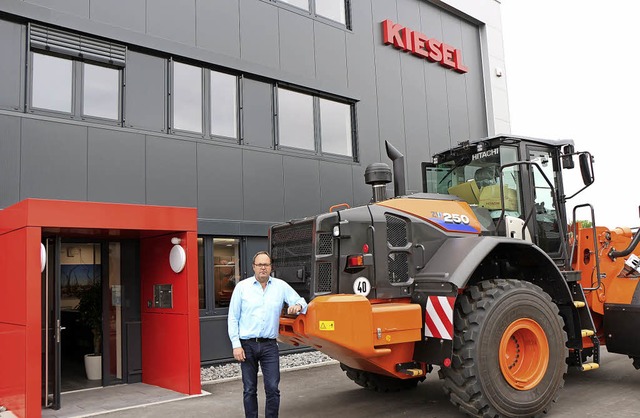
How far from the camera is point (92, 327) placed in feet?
28.6

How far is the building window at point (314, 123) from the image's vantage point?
1090cm

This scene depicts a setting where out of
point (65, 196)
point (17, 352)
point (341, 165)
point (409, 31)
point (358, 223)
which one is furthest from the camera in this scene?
point (409, 31)

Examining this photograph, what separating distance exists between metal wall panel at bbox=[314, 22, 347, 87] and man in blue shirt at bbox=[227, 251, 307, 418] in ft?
23.0

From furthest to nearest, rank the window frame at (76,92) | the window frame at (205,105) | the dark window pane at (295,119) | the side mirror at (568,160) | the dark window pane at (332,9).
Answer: the dark window pane at (332,9) → the dark window pane at (295,119) → the window frame at (205,105) → the window frame at (76,92) → the side mirror at (568,160)

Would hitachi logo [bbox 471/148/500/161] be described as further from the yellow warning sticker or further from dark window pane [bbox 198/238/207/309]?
dark window pane [bbox 198/238/207/309]

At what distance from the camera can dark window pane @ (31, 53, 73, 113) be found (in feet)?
26.5

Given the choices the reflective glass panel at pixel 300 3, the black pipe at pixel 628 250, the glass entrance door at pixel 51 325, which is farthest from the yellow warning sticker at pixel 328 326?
the reflective glass panel at pixel 300 3

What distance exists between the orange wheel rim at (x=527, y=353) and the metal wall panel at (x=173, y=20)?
6.99m

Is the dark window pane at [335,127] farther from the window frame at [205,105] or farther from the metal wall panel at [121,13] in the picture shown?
the metal wall panel at [121,13]

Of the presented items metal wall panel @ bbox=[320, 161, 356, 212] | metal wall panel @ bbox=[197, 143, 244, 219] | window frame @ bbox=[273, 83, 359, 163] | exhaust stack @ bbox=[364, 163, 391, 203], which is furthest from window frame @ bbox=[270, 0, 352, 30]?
exhaust stack @ bbox=[364, 163, 391, 203]

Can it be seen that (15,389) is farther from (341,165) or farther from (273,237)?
(341,165)

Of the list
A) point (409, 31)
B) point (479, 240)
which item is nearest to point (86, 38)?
point (479, 240)

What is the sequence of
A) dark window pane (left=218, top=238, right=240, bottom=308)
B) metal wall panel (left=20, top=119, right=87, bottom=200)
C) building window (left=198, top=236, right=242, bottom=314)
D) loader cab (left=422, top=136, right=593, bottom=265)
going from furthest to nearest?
dark window pane (left=218, top=238, right=240, bottom=308)
building window (left=198, top=236, right=242, bottom=314)
metal wall panel (left=20, top=119, right=87, bottom=200)
loader cab (left=422, top=136, right=593, bottom=265)

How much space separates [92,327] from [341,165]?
17.9 ft
